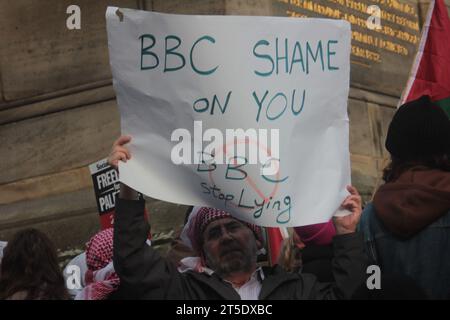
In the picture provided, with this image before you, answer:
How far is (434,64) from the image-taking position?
658cm

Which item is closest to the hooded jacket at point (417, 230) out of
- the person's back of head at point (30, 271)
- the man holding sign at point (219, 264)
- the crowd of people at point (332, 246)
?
the crowd of people at point (332, 246)

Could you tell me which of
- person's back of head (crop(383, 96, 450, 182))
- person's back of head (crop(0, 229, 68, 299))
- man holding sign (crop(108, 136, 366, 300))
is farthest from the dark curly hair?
person's back of head (crop(0, 229, 68, 299))

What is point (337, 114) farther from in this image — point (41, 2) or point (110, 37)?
point (41, 2)

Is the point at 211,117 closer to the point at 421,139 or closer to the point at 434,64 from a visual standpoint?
the point at 421,139

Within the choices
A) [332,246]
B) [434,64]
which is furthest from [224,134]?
[434,64]

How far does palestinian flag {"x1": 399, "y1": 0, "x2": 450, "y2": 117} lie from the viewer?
646 centimetres

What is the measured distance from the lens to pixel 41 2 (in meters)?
9.18

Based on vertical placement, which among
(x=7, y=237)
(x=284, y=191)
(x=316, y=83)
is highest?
(x=316, y=83)

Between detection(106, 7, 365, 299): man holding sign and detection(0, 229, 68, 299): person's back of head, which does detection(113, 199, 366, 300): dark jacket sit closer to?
detection(106, 7, 365, 299): man holding sign

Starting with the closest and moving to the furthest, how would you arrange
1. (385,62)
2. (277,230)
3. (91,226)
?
1. (277,230)
2. (91,226)
3. (385,62)

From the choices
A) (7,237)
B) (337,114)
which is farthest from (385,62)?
(337,114)

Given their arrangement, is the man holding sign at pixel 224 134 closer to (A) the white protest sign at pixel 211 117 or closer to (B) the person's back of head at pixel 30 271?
(A) the white protest sign at pixel 211 117

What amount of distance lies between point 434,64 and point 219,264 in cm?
228
